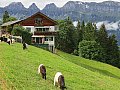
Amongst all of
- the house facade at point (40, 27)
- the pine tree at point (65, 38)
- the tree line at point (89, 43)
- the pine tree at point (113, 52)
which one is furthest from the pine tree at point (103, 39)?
the house facade at point (40, 27)

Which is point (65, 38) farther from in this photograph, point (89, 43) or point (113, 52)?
point (113, 52)

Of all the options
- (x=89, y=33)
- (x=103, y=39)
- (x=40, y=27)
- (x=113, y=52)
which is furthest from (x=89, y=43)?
(x=40, y=27)

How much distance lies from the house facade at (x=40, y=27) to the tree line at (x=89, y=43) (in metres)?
31.0

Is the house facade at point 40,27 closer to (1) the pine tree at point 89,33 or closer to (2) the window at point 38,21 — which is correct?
(2) the window at point 38,21

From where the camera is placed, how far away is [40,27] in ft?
332

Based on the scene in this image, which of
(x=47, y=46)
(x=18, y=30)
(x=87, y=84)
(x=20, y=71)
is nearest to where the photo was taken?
(x=20, y=71)

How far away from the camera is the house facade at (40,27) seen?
3875 inches

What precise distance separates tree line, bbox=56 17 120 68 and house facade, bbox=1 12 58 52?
1222 inches

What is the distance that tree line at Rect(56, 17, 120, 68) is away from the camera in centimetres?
13088

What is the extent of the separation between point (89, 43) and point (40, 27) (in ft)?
117

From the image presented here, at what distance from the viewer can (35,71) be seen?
3200 centimetres

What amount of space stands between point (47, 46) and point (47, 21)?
1439 centimetres

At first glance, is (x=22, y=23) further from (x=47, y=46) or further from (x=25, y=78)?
(x=25, y=78)

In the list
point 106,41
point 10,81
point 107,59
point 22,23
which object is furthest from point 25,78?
point 106,41
